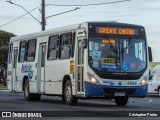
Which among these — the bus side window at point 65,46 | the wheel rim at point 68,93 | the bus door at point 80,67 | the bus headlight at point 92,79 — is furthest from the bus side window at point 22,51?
the bus headlight at point 92,79

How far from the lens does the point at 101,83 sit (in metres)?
21.5

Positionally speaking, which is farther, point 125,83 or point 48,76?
point 48,76

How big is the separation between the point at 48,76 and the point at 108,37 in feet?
13.4

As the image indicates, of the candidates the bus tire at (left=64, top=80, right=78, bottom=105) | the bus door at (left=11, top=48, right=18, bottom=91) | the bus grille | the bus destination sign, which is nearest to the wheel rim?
the bus tire at (left=64, top=80, right=78, bottom=105)

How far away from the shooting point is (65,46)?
76.4ft

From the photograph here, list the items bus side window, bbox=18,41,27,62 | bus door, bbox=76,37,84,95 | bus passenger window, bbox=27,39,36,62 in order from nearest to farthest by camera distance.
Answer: bus door, bbox=76,37,84,95, bus passenger window, bbox=27,39,36,62, bus side window, bbox=18,41,27,62

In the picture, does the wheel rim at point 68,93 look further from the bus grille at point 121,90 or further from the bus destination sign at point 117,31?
the bus destination sign at point 117,31

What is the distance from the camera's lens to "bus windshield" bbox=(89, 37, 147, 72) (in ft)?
70.8

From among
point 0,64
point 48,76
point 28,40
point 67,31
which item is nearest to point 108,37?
point 67,31

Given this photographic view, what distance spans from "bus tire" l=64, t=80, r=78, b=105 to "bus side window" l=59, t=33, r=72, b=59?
1155 millimetres

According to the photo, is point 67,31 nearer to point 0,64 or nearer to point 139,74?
point 139,74

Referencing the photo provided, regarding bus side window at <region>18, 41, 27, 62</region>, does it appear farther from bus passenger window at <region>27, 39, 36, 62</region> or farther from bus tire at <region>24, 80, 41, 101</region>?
bus tire at <region>24, 80, 41, 101</region>

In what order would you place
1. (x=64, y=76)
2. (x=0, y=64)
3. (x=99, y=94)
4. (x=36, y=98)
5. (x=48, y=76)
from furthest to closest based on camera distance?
(x=0, y=64)
(x=36, y=98)
(x=48, y=76)
(x=64, y=76)
(x=99, y=94)

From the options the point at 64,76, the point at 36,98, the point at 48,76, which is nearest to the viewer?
the point at 64,76
